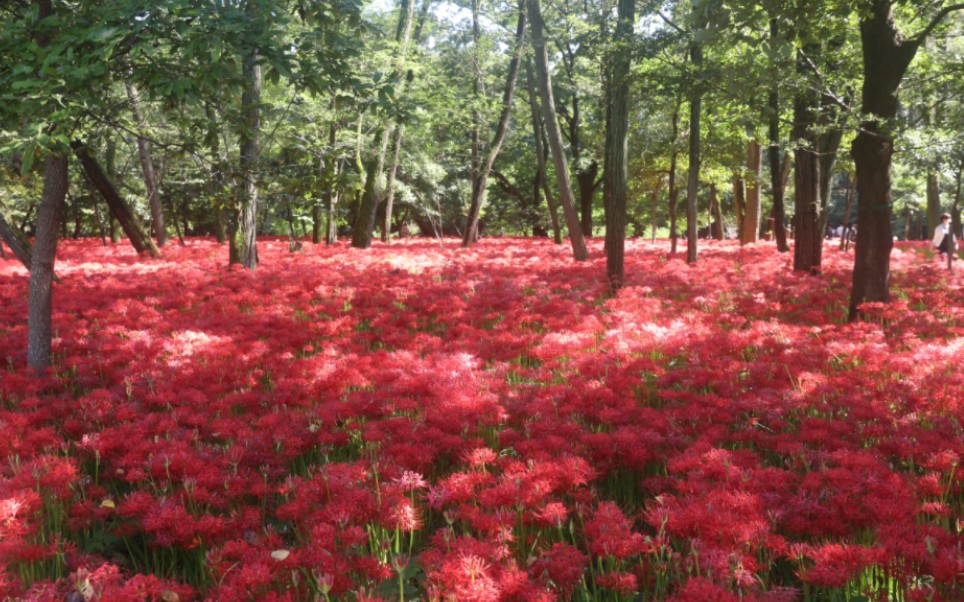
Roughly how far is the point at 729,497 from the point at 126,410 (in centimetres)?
424

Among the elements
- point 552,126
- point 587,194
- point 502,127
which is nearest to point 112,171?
point 502,127

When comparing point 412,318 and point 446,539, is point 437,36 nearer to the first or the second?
point 412,318

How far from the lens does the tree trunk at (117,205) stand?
12594 mm

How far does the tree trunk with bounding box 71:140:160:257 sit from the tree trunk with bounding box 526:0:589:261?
32.7ft

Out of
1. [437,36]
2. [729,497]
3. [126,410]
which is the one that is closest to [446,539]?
[729,497]

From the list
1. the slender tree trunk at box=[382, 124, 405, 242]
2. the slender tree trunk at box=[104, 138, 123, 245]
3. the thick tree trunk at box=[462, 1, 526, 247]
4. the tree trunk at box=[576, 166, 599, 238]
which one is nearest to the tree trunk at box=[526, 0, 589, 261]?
the thick tree trunk at box=[462, 1, 526, 247]

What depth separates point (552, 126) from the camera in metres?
14.5

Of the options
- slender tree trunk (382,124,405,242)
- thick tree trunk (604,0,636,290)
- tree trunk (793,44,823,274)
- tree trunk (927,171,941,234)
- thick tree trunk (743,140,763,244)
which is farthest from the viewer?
tree trunk (927,171,941,234)

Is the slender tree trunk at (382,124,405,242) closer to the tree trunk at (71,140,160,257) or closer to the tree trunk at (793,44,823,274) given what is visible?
the tree trunk at (71,140,160,257)

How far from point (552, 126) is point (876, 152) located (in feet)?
26.5

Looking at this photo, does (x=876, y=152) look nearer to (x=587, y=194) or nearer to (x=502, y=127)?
(x=502, y=127)

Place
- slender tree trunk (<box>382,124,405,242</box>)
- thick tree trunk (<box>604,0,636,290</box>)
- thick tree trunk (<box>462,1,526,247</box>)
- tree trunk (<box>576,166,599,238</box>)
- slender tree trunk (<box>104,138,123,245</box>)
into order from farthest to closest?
tree trunk (<box>576,166,599,238</box>)
slender tree trunk (<box>382,124,405,242</box>)
slender tree trunk (<box>104,138,123,245</box>)
thick tree trunk (<box>462,1,526,247</box>)
thick tree trunk (<box>604,0,636,290</box>)

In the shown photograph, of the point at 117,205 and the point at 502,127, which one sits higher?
the point at 502,127

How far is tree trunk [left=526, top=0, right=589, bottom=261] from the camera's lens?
1347cm
